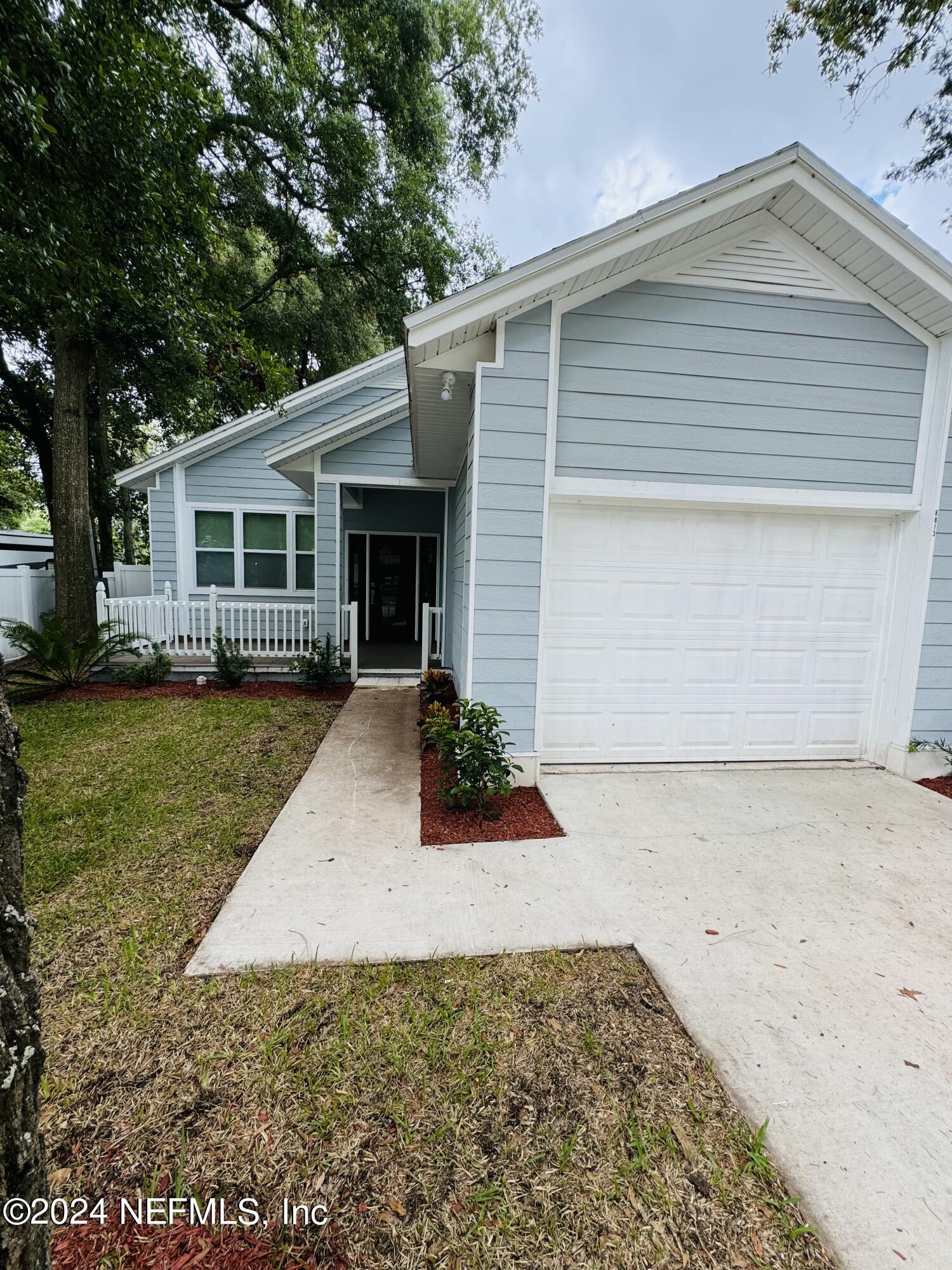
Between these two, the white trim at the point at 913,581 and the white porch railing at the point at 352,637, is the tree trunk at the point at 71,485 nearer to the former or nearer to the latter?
the white porch railing at the point at 352,637

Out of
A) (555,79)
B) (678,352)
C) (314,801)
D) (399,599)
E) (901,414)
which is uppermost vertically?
(555,79)

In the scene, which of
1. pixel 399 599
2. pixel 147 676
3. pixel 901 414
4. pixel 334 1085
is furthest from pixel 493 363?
pixel 399 599

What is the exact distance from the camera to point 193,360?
693cm

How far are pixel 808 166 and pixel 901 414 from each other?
6.54ft

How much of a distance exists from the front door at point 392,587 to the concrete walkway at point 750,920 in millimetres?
7014

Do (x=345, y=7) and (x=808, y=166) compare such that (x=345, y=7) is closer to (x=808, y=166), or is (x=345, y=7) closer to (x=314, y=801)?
(x=808, y=166)

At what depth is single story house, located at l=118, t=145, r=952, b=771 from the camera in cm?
382

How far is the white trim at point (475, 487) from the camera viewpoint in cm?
376

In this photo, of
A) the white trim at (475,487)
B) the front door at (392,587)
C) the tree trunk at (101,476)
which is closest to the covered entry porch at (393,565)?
the front door at (392,587)

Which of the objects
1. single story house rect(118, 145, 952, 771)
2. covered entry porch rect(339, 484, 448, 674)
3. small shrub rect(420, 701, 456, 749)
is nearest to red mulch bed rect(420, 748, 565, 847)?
single story house rect(118, 145, 952, 771)

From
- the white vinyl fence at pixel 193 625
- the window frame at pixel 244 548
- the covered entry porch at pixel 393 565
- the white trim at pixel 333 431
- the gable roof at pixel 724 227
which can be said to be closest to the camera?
the gable roof at pixel 724 227

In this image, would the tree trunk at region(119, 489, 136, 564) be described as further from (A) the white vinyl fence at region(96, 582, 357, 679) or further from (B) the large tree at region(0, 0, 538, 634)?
(A) the white vinyl fence at region(96, 582, 357, 679)

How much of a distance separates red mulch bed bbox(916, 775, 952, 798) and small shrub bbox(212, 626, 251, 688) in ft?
25.8

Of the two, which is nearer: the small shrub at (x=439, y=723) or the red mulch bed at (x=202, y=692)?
the small shrub at (x=439, y=723)
